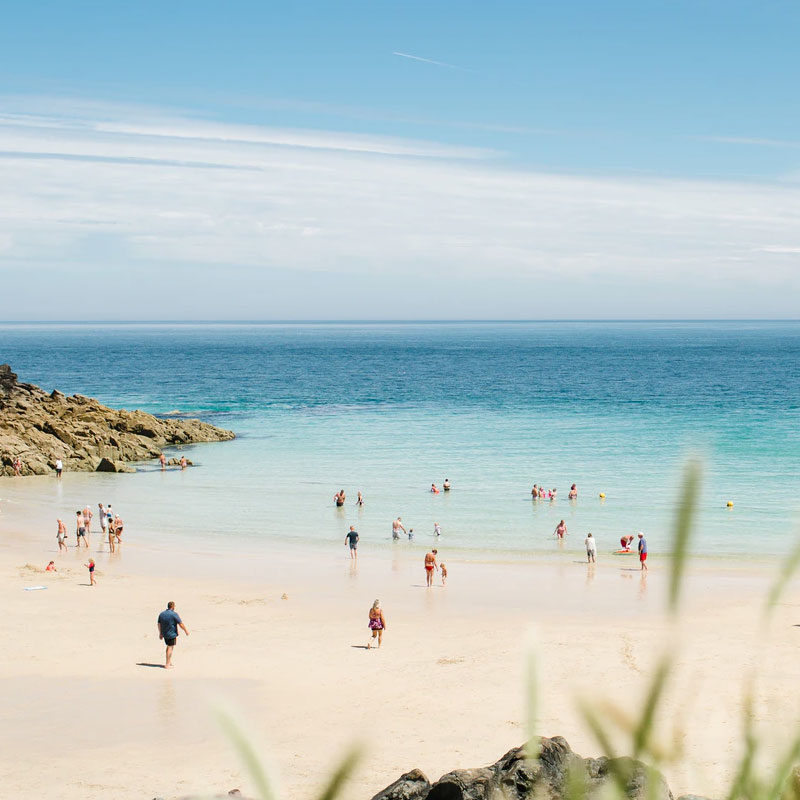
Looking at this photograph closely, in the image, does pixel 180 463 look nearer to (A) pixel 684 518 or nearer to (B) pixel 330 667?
(B) pixel 330 667

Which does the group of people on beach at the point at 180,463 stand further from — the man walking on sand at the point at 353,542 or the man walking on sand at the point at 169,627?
the man walking on sand at the point at 169,627

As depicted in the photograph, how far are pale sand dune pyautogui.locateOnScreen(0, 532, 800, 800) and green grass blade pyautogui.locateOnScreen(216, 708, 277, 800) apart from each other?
8529 mm

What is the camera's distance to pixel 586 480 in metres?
44.3

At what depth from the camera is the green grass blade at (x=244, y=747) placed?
0.91 metres

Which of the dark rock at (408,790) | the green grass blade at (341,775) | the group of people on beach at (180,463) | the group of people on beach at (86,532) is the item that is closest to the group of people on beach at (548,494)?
the group of people on beach at (86,532)

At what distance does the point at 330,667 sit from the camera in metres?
18.6

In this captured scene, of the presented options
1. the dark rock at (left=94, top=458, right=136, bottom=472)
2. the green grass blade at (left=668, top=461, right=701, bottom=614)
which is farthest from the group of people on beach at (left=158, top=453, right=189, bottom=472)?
the green grass blade at (left=668, top=461, right=701, bottom=614)

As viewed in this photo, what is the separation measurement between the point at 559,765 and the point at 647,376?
4215 inches

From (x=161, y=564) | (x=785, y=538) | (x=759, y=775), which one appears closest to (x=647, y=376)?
(x=785, y=538)

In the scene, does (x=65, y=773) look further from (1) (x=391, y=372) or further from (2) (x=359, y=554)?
(1) (x=391, y=372)

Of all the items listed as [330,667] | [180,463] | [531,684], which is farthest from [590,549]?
[531,684]

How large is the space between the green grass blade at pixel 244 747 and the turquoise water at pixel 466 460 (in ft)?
1.59

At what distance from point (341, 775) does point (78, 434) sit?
53386mm

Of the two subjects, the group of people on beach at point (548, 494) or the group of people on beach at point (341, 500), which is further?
the group of people on beach at point (548, 494)
